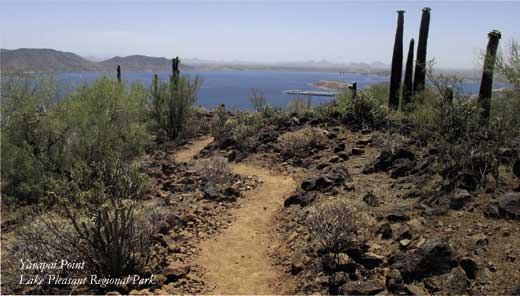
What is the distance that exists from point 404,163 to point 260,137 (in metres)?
5.50

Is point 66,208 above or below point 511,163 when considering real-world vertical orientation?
below

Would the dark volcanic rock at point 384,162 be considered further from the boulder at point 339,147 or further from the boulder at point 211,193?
the boulder at point 211,193

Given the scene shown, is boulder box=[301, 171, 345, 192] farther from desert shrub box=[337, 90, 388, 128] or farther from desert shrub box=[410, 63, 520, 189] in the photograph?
desert shrub box=[337, 90, 388, 128]

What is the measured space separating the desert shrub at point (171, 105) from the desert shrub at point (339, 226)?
1119 centimetres

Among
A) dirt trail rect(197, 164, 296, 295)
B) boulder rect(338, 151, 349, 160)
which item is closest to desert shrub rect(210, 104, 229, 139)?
boulder rect(338, 151, 349, 160)

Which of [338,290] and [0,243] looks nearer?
[338,290]

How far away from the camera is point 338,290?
4.34 m

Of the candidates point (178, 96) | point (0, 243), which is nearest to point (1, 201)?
point (0, 243)

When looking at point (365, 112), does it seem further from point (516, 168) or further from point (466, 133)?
point (516, 168)

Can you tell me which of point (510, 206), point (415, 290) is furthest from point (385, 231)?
point (510, 206)

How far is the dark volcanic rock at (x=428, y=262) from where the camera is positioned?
415cm

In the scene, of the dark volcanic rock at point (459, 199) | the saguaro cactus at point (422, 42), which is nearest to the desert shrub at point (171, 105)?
the saguaro cactus at point (422, 42)

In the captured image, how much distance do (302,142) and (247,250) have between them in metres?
5.48

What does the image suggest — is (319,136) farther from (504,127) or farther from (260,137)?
(504,127)
